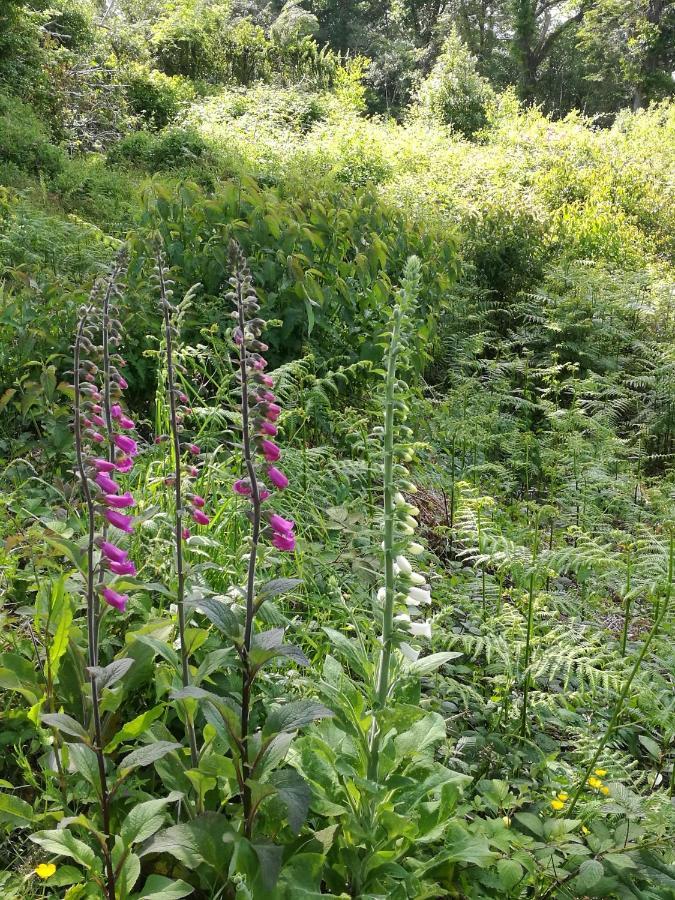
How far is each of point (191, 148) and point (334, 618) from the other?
12.3 meters

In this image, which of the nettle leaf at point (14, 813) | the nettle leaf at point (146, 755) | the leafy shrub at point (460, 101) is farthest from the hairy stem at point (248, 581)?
the leafy shrub at point (460, 101)

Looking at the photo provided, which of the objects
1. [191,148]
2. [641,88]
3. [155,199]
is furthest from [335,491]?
[641,88]

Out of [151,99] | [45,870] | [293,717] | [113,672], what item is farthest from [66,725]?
[151,99]

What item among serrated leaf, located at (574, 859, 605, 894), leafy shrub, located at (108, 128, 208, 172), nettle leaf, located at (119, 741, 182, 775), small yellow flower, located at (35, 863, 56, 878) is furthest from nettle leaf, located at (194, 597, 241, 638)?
leafy shrub, located at (108, 128, 208, 172)

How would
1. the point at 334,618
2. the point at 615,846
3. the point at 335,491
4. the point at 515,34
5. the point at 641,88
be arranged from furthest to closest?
the point at 515,34 → the point at 641,88 → the point at 335,491 → the point at 334,618 → the point at 615,846

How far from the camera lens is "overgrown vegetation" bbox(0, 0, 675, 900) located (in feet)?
4.63

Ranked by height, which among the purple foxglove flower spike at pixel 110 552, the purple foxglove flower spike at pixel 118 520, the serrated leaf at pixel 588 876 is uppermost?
the purple foxglove flower spike at pixel 118 520

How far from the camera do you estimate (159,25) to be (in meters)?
20.1

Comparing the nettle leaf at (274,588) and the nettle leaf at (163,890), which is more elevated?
the nettle leaf at (274,588)

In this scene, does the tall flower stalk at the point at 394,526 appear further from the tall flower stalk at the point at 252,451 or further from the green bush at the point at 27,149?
the green bush at the point at 27,149

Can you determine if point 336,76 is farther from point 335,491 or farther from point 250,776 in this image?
point 250,776

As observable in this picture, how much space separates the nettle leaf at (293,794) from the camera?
123 centimetres

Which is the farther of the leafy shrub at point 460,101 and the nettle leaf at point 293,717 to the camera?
the leafy shrub at point 460,101

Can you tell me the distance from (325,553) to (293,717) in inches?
55.7
